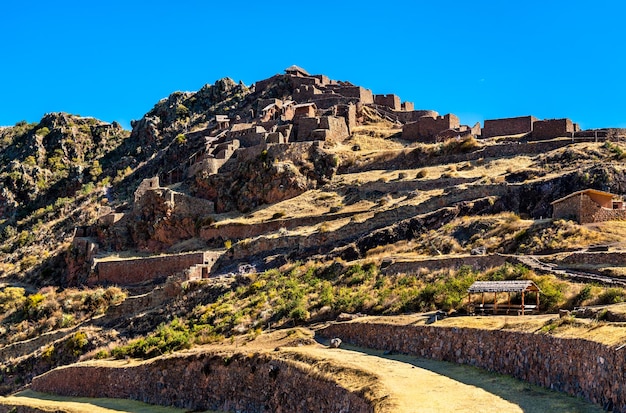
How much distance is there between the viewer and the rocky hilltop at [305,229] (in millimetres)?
30734

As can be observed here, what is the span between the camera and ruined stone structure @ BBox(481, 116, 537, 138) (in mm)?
50781

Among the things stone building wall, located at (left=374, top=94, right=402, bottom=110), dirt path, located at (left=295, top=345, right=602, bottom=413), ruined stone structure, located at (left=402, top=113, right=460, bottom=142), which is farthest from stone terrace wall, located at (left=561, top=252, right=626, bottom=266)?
stone building wall, located at (left=374, top=94, right=402, bottom=110)

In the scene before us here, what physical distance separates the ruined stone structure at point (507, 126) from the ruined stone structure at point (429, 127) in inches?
88.1

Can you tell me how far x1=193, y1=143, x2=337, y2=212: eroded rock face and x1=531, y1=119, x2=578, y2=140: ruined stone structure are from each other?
41.0ft

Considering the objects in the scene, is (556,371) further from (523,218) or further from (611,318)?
(523,218)

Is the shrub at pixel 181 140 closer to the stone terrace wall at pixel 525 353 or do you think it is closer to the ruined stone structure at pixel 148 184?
the ruined stone structure at pixel 148 184

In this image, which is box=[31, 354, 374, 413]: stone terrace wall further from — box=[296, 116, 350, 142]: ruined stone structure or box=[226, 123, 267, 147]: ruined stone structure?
box=[296, 116, 350, 142]: ruined stone structure

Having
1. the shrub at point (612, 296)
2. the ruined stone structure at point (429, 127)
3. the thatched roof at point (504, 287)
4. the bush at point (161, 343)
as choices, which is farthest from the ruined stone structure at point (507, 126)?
the shrub at point (612, 296)

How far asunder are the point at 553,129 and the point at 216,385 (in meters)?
28.0

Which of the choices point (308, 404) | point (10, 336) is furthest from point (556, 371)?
point (10, 336)

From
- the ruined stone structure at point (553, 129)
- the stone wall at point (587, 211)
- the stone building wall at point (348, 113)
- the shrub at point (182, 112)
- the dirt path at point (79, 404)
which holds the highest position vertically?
the shrub at point (182, 112)

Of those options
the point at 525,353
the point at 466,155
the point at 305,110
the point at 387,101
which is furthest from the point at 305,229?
the point at 525,353

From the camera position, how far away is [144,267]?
46.4 m

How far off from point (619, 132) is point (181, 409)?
93.6 feet
